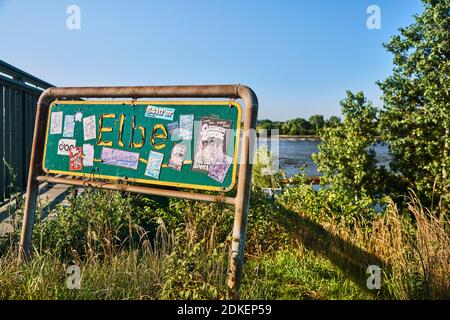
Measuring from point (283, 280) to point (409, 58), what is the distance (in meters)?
10.3

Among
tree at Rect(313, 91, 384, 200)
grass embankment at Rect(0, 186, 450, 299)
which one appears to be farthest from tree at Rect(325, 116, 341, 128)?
grass embankment at Rect(0, 186, 450, 299)

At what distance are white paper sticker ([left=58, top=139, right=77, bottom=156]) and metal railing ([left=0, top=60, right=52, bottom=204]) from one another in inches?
65.3

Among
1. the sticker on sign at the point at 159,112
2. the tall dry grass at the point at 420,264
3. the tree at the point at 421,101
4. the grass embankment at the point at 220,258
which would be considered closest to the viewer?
the grass embankment at the point at 220,258

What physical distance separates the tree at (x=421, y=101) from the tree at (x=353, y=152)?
51 cm

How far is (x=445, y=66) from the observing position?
1019 cm

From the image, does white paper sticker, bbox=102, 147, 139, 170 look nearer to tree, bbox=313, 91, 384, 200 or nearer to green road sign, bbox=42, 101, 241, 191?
green road sign, bbox=42, 101, 241, 191

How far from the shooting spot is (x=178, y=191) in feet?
9.63

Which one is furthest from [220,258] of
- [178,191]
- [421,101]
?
[421,101]

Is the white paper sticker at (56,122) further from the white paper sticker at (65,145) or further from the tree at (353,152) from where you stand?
the tree at (353,152)

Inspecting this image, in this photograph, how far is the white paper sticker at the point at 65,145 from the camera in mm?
3480

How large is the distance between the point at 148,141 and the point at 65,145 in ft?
3.17

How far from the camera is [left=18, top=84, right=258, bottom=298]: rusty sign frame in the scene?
257 cm

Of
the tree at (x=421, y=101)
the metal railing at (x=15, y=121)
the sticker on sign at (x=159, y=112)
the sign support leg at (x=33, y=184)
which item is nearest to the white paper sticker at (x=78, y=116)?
the sign support leg at (x=33, y=184)

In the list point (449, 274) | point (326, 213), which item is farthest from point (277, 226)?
point (449, 274)
